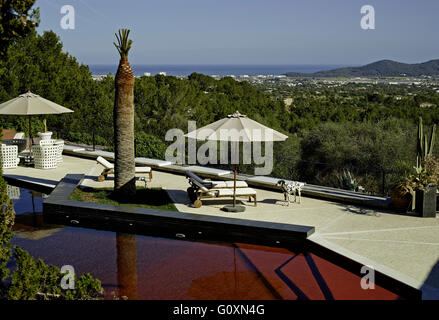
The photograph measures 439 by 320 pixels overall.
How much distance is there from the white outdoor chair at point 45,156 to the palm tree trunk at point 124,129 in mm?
5193

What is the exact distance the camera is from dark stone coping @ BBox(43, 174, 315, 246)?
9.12 meters

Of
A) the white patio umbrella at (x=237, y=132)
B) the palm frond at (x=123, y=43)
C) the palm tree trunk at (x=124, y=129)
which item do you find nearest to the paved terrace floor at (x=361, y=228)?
Answer: the palm tree trunk at (x=124, y=129)

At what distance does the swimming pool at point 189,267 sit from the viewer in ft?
23.3

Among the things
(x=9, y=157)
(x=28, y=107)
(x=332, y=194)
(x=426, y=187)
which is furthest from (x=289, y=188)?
(x=9, y=157)

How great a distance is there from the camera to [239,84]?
6688 centimetres

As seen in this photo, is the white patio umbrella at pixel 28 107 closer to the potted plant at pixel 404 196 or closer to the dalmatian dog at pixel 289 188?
the dalmatian dog at pixel 289 188

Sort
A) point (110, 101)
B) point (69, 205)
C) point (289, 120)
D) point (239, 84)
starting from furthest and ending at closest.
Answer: point (239, 84), point (289, 120), point (110, 101), point (69, 205)

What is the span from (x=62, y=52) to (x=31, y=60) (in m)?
5.55

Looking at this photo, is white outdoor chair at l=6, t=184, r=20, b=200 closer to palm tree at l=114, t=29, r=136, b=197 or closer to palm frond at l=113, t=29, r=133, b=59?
palm tree at l=114, t=29, r=136, b=197

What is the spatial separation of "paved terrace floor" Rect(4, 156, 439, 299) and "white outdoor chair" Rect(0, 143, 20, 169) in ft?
7.90

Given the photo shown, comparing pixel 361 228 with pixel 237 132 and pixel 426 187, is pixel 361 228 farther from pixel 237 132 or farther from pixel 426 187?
pixel 237 132

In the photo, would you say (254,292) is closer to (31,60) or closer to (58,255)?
(58,255)

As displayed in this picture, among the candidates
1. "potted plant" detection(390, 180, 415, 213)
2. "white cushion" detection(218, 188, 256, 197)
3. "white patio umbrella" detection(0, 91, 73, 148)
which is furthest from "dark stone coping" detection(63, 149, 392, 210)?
"white patio umbrella" detection(0, 91, 73, 148)

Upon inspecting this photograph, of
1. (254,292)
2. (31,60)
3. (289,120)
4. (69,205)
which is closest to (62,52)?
(31,60)
